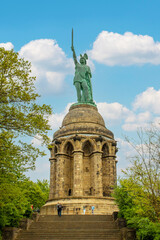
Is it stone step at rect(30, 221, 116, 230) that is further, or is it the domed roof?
the domed roof

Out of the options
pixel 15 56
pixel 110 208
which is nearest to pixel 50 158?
pixel 110 208

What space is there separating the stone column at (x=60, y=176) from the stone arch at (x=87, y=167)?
2.61m

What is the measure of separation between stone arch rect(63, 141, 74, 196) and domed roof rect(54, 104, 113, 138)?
172 cm

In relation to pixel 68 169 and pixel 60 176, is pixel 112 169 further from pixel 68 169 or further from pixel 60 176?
pixel 60 176

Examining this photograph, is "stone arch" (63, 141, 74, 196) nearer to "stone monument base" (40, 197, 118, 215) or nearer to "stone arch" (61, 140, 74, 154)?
"stone arch" (61, 140, 74, 154)

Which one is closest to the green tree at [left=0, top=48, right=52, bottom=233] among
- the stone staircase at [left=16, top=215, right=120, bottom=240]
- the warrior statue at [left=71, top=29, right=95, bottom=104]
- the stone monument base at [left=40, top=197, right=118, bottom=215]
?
the stone staircase at [left=16, top=215, right=120, bottom=240]

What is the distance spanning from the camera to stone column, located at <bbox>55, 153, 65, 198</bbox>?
30.8 metres

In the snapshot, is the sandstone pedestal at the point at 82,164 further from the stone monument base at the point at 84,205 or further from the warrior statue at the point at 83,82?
the warrior statue at the point at 83,82

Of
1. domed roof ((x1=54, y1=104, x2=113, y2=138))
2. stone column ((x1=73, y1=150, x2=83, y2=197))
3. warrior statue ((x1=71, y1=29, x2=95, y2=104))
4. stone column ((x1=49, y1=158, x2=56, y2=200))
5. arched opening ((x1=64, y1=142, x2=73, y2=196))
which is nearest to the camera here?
stone column ((x1=73, y1=150, x2=83, y2=197))

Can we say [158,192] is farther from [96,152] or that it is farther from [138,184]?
[96,152]

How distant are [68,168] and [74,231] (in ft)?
48.1

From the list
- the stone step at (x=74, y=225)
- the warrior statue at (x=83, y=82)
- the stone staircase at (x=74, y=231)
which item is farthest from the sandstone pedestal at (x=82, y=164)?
the stone step at (x=74, y=225)

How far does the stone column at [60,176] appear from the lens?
30.8 metres

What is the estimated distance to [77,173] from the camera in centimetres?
3073
